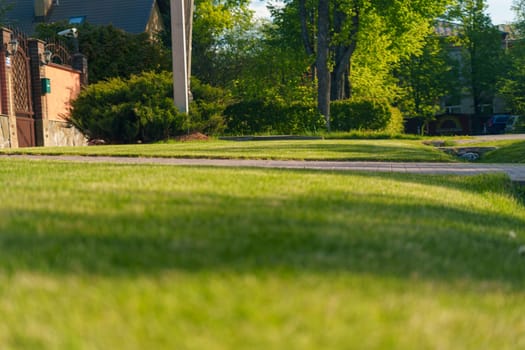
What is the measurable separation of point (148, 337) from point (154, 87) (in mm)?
18140

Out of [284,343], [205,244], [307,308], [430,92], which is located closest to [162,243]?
[205,244]

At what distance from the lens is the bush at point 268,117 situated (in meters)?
25.2

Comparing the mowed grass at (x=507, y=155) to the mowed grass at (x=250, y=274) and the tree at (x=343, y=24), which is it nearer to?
the mowed grass at (x=250, y=274)

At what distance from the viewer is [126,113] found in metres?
17.6

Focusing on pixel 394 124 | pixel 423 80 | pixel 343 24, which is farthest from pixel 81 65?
pixel 423 80

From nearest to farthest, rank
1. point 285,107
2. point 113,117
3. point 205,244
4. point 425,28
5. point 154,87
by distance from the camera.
A: 1. point 205,244
2. point 113,117
3. point 154,87
4. point 285,107
5. point 425,28

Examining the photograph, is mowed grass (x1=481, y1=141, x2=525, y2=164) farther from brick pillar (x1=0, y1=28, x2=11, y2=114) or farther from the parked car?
the parked car

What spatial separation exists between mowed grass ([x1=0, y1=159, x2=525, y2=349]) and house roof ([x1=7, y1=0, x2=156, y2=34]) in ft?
114

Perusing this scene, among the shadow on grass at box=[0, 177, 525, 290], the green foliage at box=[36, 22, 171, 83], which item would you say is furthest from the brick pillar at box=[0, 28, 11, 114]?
the shadow on grass at box=[0, 177, 525, 290]

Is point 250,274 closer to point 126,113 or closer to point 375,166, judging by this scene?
point 375,166

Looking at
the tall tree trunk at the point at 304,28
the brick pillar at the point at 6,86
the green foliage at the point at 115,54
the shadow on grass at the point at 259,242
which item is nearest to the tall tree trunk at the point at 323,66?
the tall tree trunk at the point at 304,28

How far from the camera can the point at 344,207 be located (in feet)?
12.5

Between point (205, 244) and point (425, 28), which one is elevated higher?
point (425, 28)

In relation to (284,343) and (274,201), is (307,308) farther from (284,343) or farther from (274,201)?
(274,201)
